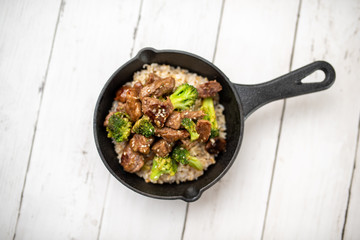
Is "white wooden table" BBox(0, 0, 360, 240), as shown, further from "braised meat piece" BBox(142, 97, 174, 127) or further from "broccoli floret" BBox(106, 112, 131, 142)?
"braised meat piece" BBox(142, 97, 174, 127)

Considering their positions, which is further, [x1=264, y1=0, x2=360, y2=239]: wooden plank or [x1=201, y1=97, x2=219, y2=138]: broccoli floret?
[x1=264, y1=0, x2=360, y2=239]: wooden plank

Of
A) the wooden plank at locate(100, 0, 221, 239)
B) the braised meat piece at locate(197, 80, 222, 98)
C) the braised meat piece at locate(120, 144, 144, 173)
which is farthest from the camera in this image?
the wooden plank at locate(100, 0, 221, 239)

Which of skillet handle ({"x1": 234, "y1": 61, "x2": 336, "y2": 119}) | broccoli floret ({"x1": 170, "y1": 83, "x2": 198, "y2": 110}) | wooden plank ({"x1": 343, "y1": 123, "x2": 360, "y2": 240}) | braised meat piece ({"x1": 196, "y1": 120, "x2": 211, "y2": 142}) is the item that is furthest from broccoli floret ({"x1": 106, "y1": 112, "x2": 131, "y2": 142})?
wooden plank ({"x1": 343, "y1": 123, "x2": 360, "y2": 240})

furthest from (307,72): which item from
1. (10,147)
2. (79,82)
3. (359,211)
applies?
(10,147)

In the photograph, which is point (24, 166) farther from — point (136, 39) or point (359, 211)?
point (359, 211)

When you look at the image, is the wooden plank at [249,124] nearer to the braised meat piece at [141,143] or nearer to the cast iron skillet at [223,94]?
the cast iron skillet at [223,94]

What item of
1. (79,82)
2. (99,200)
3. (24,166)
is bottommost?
(99,200)

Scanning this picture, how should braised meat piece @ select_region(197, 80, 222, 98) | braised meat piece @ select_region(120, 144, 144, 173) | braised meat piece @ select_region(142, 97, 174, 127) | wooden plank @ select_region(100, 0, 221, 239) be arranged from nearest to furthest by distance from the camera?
braised meat piece @ select_region(142, 97, 174, 127), braised meat piece @ select_region(120, 144, 144, 173), braised meat piece @ select_region(197, 80, 222, 98), wooden plank @ select_region(100, 0, 221, 239)
